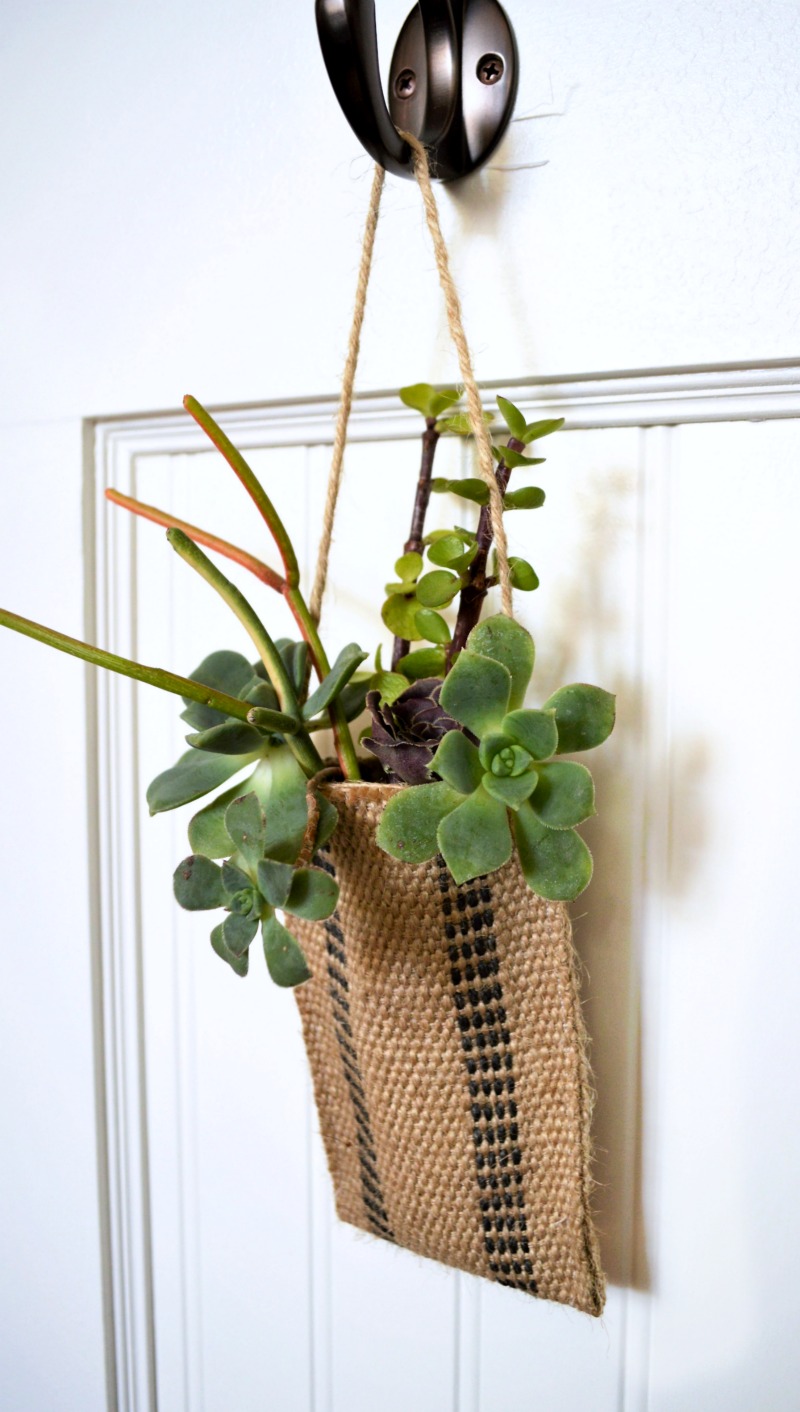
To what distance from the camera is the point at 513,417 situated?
0.40 metres

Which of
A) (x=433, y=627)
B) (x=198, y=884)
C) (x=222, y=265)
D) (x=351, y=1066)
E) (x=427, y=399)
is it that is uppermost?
(x=222, y=265)

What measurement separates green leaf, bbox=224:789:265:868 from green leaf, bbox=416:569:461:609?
11 cm

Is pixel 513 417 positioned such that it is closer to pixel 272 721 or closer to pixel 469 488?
pixel 469 488

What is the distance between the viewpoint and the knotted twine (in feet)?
1.24

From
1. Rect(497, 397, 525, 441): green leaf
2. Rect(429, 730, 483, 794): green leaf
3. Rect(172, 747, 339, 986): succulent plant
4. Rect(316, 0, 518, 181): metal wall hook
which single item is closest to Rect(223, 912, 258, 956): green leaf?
Rect(172, 747, 339, 986): succulent plant

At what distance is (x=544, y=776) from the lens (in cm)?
35

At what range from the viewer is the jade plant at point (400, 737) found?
0.34m

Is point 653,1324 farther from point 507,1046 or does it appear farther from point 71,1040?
point 71,1040

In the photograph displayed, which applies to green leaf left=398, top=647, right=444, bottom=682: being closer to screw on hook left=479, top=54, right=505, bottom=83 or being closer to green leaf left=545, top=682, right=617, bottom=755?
green leaf left=545, top=682, right=617, bottom=755

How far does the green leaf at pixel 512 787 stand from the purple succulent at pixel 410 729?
1.8 inches

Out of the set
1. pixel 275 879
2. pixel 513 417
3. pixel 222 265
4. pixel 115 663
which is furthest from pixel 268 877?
pixel 222 265

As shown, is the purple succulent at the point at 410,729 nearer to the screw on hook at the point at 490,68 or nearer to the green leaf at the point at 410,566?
the green leaf at the point at 410,566

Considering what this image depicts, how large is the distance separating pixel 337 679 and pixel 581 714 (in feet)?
0.33

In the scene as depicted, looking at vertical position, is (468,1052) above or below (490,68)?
below
